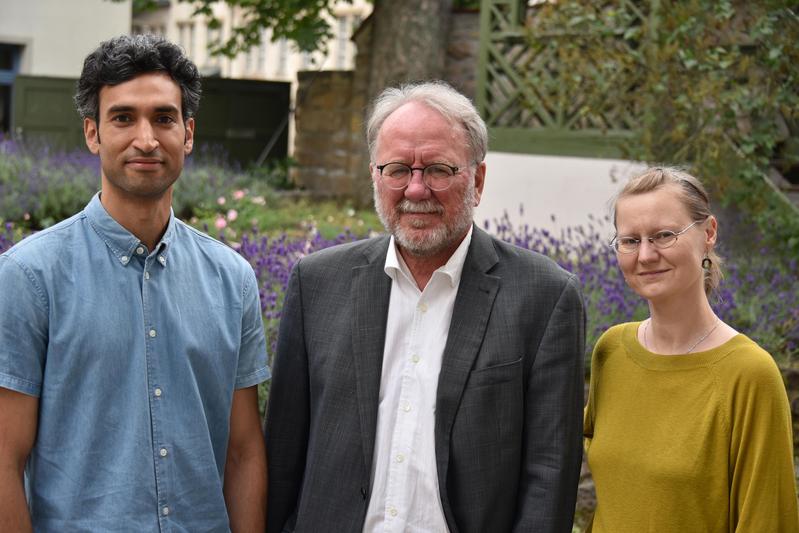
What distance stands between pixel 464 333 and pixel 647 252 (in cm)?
53

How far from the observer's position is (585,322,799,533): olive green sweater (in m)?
2.72

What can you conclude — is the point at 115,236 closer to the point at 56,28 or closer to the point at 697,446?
the point at 697,446

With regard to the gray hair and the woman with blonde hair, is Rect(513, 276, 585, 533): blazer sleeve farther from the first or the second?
the gray hair

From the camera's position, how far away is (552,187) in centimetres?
1066

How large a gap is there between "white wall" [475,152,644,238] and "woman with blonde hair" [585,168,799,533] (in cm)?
661

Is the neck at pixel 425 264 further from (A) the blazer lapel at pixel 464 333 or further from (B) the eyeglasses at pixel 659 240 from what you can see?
(B) the eyeglasses at pixel 659 240

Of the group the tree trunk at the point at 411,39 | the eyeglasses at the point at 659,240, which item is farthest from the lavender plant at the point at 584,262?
the tree trunk at the point at 411,39

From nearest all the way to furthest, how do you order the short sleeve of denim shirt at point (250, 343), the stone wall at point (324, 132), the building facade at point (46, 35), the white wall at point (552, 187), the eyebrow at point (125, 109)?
the eyebrow at point (125, 109) → the short sleeve of denim shirt at point (250, 343) → the white wall at point (552, 187) → the stone wall at point (324, 132) → the building facade at point (46, 35)

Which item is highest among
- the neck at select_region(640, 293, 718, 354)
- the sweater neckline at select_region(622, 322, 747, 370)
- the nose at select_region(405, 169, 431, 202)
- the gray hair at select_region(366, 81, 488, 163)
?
the gray hair at select_region(366, 81, 488, 163)

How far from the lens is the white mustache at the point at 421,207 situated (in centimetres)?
298

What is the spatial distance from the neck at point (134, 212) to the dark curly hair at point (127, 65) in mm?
220

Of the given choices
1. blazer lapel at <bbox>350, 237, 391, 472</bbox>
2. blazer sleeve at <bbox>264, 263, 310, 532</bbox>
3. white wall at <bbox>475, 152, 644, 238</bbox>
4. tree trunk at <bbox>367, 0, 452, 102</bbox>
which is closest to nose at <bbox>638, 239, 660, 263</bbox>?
blazer lapel at <bbox>350, 237, 391, 472</bbox>

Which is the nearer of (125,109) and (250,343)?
(125,109)

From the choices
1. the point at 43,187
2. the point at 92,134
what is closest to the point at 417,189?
the point at 92,134
